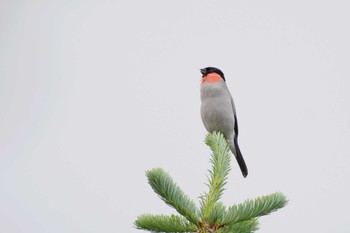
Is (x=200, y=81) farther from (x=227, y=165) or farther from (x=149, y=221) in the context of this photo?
(x=149, y=221)

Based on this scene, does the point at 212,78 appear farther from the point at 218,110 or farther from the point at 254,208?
the point at 254,208

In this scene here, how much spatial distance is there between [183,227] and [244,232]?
34cm

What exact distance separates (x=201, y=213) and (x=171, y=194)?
188 millimetres

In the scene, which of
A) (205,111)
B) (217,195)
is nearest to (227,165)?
(217,195)

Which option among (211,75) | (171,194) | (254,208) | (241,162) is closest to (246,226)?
(254,208)

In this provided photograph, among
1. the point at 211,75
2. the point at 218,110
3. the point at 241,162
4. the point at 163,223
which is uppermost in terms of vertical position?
the point at 211,75

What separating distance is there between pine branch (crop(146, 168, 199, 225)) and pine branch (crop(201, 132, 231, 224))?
0.23 feet

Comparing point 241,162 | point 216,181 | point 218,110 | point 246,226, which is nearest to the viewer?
point 246,226

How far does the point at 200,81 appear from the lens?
8.70m

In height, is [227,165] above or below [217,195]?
above

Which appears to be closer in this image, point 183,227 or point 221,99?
point 183,227

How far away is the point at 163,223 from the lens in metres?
2.87

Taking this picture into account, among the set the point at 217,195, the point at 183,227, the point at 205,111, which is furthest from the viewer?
the point at 205,111

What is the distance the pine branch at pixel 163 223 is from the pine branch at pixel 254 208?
0.20 m
